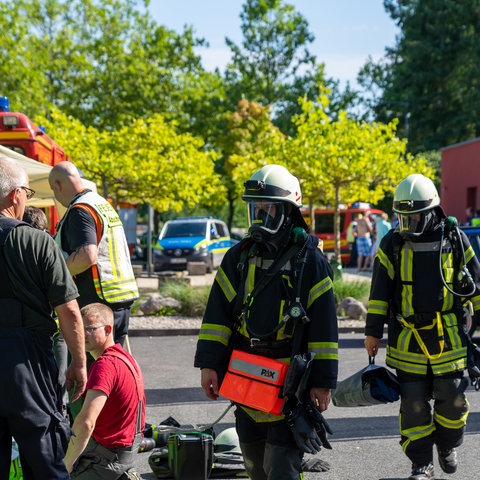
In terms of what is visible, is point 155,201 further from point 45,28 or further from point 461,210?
point 45,28

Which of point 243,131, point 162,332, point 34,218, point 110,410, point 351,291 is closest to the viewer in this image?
point 110,410

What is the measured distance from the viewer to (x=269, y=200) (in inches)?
156

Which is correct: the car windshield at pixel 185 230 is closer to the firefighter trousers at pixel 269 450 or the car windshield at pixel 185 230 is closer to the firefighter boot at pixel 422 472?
the firefighter boot at pixel 422 472

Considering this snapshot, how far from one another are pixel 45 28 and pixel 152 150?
2139cm

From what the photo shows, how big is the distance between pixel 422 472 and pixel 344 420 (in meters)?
1.85

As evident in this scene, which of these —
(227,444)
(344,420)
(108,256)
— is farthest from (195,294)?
(108,256)

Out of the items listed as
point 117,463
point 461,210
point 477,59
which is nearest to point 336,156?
point 461,210

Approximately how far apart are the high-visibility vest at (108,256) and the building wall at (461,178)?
27183mm

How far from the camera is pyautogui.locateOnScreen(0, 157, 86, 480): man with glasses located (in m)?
3.40

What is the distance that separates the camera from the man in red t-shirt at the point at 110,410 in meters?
4.13

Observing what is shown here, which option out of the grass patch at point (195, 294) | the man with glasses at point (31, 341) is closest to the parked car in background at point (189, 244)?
the grass patch at point (195, 294)

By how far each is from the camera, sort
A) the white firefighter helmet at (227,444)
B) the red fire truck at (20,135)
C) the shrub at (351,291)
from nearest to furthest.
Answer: the white firefighter helmet at (227,444) < the red fire truck at (20,135) < the shrub at (351,291)

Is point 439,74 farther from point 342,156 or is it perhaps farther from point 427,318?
point 427,318

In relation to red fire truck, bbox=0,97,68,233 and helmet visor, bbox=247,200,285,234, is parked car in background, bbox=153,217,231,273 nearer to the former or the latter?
red fire truck, bbox=0,97,68,233
